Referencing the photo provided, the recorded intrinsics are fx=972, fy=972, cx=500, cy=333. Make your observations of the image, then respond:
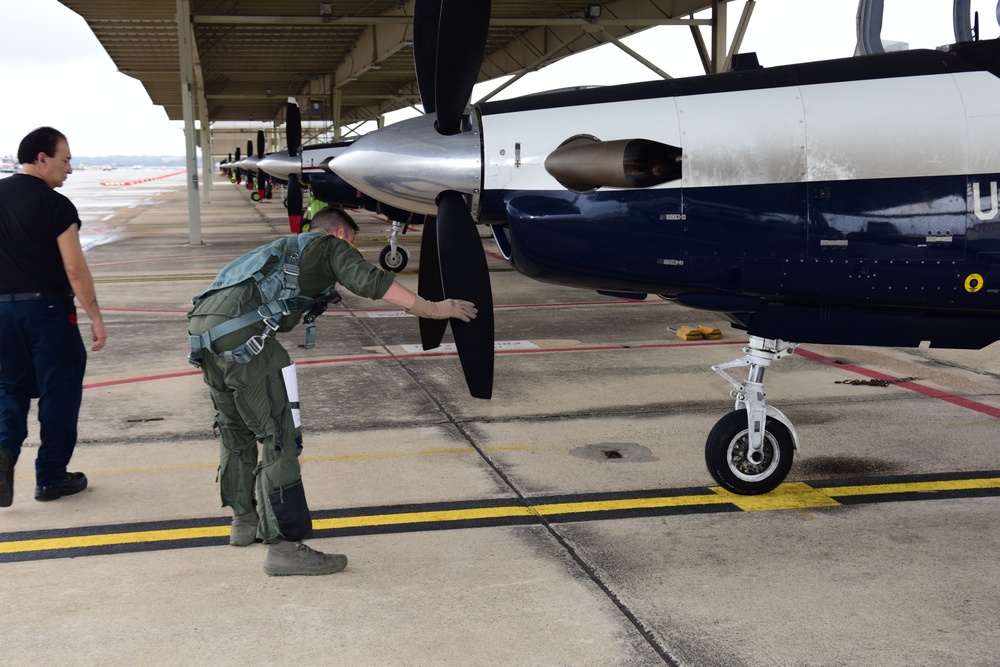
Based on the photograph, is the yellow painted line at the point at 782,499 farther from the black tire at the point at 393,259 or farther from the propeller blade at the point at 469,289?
the black tire at the point at 393,259

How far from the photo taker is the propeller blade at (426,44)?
543 cm

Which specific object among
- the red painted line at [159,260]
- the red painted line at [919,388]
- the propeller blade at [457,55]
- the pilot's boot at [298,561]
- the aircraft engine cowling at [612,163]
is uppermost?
the propeller blade at [457,55]

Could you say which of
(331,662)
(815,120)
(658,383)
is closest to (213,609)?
(331,662)

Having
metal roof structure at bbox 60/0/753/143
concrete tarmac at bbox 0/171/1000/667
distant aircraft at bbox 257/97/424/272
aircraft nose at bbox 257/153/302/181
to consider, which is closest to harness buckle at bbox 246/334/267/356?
concrete tarmac at bbox 0/171/1000/667

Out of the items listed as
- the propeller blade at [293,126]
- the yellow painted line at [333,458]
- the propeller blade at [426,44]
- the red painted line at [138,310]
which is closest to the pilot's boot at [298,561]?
the yellow painted line at [333,458]

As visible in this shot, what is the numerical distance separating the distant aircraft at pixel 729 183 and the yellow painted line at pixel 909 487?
1.97 ft

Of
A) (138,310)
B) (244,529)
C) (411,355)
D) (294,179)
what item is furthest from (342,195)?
(244,529)

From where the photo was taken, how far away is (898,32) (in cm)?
612

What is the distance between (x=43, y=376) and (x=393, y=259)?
38.5ft

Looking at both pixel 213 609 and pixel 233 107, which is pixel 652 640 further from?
pixel 233 107

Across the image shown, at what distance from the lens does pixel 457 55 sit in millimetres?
5113

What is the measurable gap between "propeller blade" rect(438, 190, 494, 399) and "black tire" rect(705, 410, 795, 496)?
4.41 feet

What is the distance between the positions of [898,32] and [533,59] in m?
21.9

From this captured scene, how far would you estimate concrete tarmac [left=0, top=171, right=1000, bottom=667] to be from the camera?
3.74 meters
